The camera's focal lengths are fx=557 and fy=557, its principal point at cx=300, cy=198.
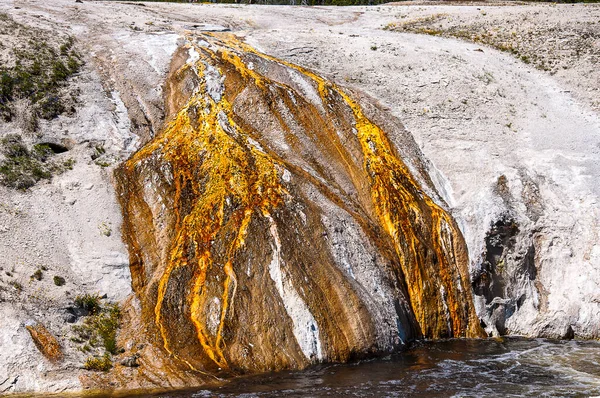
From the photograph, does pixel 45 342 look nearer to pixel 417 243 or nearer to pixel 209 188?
pixel 209 188

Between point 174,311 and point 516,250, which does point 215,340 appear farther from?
point 516,250

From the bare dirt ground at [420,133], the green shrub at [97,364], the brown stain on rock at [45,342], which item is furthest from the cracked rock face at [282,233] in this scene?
the brown stain on rock at [45,342]

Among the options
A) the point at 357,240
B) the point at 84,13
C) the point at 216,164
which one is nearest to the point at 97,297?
the point at 216,164

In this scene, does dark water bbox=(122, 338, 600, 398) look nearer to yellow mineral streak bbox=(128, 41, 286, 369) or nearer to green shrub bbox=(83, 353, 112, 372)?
green shrub bbox=(83, 353, 112, 372)

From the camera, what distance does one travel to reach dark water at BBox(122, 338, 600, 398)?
10.8 m

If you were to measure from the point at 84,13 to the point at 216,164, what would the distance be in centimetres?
1815

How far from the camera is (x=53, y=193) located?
53.3 ft

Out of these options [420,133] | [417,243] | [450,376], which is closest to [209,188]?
[417,243]

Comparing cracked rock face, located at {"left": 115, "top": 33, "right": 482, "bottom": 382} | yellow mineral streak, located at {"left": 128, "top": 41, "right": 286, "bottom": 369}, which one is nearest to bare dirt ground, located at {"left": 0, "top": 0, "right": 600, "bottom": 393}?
cracked rock face, located at {"left": 115, "top": 33, "right": 482, "bottom": 382}

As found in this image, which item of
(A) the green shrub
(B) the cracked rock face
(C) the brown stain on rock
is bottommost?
(A) the green shrub

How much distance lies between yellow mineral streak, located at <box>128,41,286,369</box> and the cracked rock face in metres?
0.04

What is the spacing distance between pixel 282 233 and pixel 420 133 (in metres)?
8.67

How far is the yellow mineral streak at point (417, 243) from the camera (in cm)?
1540

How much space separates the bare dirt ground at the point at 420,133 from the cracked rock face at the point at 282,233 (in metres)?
0.90
